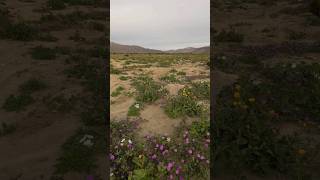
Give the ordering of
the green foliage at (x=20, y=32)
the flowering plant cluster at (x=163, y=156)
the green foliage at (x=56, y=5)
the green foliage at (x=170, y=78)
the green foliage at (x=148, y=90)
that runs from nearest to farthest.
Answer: the flowering plant cluster at (x=163, y=156), the green foliage at (x=148, y=90), the green foliage at (x=170, y=78), the green foliage at (x=20, y=32), the green foliage at (x=56, y=5)

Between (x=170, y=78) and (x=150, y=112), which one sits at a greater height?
(x=170, y=78)

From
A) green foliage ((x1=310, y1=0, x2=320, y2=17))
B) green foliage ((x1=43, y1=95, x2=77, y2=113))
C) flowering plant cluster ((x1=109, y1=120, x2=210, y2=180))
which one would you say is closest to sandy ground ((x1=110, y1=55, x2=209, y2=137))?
flowering plant cluster ((x1=109, y1=120, x2=210, y2=180))

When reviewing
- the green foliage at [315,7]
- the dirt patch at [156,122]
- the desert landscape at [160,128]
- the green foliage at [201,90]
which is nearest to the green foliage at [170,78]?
the desert landscape at [160,128]

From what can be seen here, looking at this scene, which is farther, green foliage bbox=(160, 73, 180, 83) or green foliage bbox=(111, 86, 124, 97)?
green foliage bbox=(160, 73, 180, 83)

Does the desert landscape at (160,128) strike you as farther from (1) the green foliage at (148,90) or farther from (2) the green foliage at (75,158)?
(2) the green foliage at (75,158)

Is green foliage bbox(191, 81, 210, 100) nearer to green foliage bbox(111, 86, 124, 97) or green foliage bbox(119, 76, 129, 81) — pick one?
green foliage bbox(111, 86, 124, 97)

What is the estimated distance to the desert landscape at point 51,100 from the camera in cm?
570

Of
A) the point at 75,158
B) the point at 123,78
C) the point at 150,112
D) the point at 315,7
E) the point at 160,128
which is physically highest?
the point at 315,7

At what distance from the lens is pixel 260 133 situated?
5699 millimetres

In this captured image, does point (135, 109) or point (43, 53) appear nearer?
point (135, 109)

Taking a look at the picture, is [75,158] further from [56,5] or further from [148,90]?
[56,5]

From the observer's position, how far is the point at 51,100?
→ 24.6 ft

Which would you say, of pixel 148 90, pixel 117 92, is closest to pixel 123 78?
pixel 117 92

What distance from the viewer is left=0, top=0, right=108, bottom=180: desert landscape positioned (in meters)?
5.70
